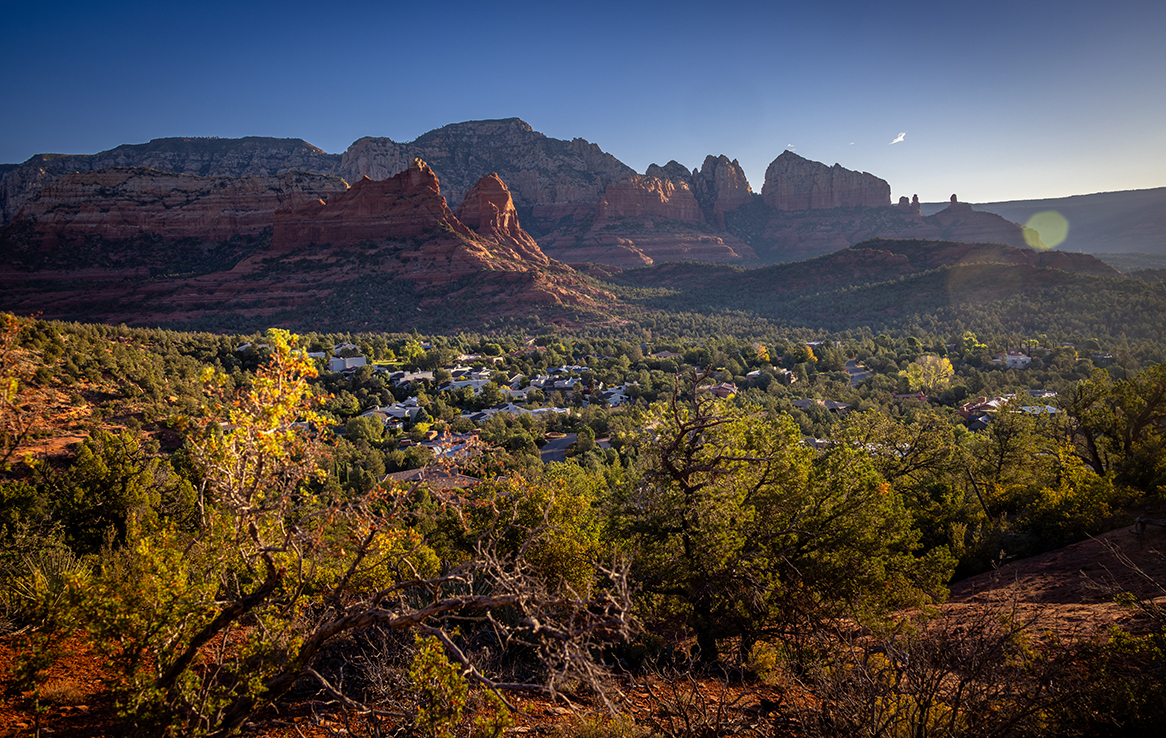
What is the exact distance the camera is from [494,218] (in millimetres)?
88000

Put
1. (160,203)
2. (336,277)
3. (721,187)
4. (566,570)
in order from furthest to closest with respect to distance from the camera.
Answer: (721,187) → (160,203) → (336,277) → (566,570)

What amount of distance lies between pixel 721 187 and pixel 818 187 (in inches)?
1073

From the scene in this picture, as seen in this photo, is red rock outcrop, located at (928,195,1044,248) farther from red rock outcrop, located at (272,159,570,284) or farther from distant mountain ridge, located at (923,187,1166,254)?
red rock outcrop, located at (272,159,570,284)

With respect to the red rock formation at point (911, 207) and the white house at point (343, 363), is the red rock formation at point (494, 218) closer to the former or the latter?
the white house at point (343, 363)

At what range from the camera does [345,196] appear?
78.6 m

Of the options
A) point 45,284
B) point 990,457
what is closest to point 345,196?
point 45,284

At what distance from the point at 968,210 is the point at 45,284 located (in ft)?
616

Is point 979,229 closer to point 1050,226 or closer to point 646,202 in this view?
point 1050,226

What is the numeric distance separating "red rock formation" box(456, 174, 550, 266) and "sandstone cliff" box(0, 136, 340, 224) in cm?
→ 5878

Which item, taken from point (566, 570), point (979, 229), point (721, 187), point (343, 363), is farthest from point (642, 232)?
point (566, 570)

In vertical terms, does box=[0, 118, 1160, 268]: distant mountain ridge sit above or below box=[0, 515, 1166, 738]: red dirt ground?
above

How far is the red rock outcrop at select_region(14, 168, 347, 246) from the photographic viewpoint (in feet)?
230

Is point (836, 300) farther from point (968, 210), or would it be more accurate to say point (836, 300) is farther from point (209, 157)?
point (209, 157)

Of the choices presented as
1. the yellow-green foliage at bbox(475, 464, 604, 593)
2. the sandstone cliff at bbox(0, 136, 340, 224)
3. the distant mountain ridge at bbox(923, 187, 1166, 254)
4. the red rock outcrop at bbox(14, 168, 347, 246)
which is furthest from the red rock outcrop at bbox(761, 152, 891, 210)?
the yellow-green foliage at bbox(475, 464, 604, 593)
